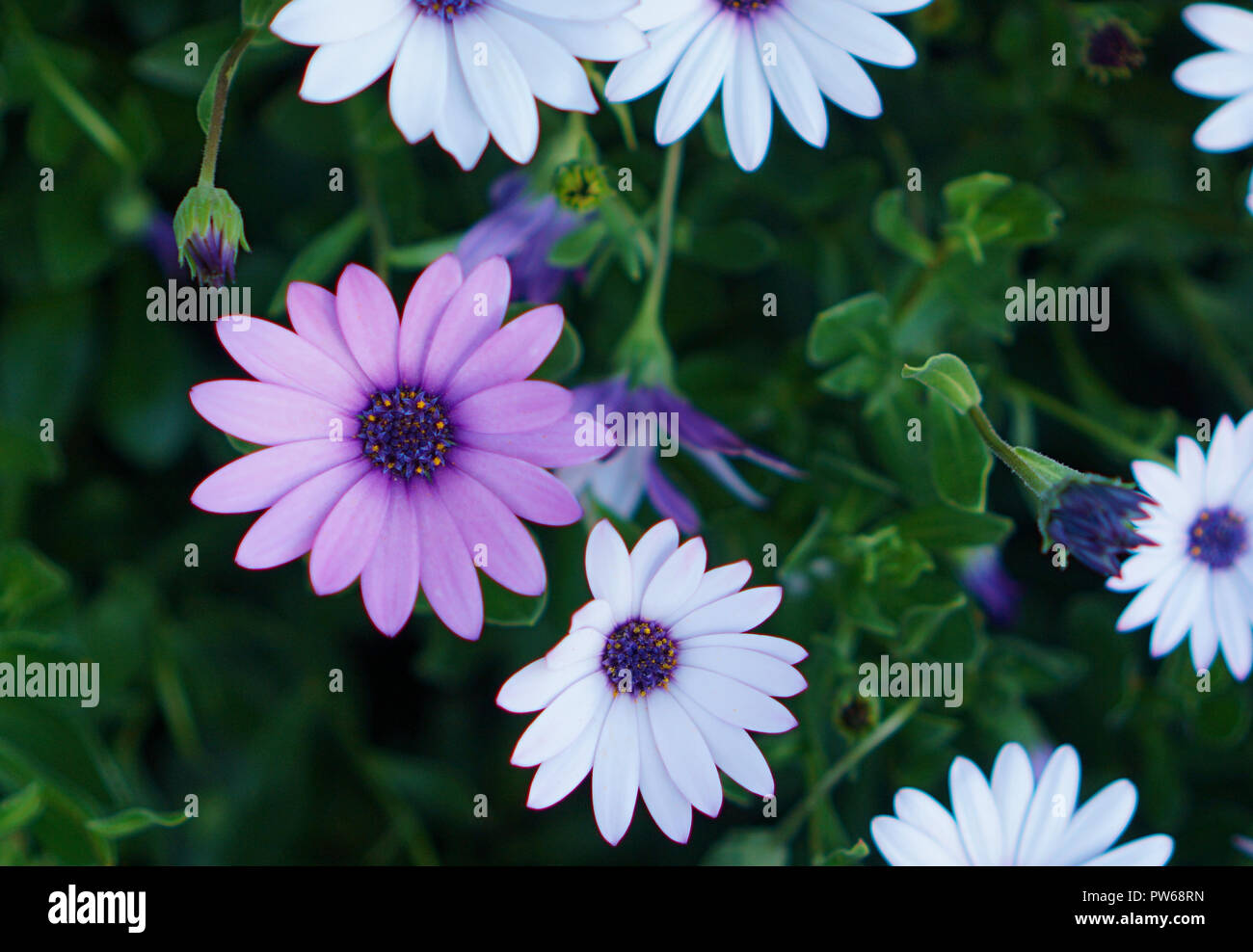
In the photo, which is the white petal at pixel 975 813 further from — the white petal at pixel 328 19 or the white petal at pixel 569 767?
the white petal at pixel 328 19

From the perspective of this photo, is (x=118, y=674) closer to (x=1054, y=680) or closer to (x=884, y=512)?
(x=884, y=512)

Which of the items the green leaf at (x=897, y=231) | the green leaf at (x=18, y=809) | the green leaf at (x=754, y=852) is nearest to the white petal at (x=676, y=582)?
the green leaf at (x=754, y=852)

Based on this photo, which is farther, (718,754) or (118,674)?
(118,674)

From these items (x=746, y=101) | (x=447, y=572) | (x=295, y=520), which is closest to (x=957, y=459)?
(x=746, y=101)

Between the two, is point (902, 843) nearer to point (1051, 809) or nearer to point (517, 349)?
point (1051, 809)
